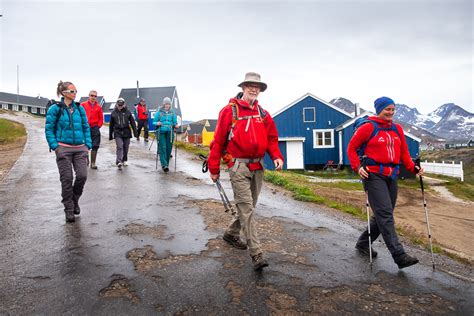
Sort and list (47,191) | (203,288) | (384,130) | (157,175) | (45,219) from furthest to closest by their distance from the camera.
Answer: (157,175), (47,191), (45,219), (384,130), (203,288)

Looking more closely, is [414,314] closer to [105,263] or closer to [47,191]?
[105,263]

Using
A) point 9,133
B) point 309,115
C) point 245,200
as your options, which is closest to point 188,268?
point 245,200

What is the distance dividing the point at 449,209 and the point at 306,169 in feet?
53.6

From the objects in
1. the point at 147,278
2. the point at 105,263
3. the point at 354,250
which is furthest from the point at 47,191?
the point at 354,250

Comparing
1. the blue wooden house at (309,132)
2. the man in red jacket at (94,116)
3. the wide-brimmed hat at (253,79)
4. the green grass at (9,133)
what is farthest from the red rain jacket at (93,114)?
the blue wooden house at (309,132)

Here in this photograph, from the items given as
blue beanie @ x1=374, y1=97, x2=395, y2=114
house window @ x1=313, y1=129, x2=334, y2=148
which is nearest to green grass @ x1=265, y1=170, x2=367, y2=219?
blue beanie @ x1=374, y1=97, x2=395, y2=114

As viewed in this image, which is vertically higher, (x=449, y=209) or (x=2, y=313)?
(x=2, y=313)

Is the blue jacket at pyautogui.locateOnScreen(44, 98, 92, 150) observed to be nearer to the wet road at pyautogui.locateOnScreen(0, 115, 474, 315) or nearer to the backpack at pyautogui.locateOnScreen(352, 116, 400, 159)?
the wet road at pyautogui.locateOnScreen(0, 115, 474, 315)

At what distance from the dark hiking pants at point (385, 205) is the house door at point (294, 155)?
27.0 m

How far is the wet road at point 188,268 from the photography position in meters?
3.44

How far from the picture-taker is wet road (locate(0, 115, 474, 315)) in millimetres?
3439

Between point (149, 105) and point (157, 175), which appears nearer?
point (157, 175)

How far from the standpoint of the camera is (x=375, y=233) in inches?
197

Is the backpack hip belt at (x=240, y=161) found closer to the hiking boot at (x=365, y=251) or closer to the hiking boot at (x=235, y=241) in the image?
the hiking boot at (x=235, y=241)
